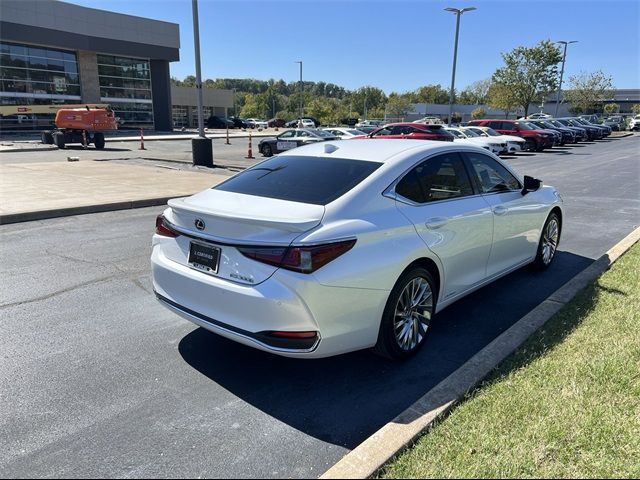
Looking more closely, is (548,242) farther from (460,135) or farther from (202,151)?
(460,135)

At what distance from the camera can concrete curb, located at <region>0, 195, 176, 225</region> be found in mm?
8594

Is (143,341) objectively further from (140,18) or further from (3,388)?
(140,18)

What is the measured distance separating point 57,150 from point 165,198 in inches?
702

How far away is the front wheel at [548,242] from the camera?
232 inches

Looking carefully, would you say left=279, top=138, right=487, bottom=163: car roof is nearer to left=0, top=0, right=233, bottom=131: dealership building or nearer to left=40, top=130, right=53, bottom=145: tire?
left=40, top=130, right=53, bottom=145: tire

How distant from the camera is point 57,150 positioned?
25328mm

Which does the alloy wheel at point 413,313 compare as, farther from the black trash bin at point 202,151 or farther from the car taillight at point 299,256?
the black trash bin at point 202,151

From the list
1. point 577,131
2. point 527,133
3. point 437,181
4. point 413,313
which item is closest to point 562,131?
point 577,131

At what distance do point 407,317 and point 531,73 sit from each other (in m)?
52.5

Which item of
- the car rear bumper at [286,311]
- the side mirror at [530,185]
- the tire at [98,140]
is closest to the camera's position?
the car rear bumper at [286,311]

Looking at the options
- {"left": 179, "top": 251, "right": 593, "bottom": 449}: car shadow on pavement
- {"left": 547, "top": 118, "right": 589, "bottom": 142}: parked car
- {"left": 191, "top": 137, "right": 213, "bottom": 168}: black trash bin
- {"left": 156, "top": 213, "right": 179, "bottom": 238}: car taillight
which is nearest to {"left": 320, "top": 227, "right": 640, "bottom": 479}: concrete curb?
{"left": 179, "top": 251, "right": 593, "bottom": 449}: car shadow on pavement

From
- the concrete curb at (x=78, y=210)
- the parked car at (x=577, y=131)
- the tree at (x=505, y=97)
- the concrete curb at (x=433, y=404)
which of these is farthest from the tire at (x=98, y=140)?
the tree at (x=505, y=97)

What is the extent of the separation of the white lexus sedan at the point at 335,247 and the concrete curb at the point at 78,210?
20.0ft

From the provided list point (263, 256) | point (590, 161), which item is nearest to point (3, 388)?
point (263, 256)
